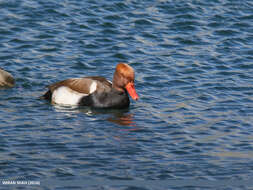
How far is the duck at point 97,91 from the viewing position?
13547mm

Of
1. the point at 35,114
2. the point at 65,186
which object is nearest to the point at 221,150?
the point at 65,186

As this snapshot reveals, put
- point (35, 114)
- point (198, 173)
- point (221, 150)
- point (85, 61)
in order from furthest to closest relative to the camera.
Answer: point (85, 61)
point (35, 114)
point (221, 150)
point (198, 173)

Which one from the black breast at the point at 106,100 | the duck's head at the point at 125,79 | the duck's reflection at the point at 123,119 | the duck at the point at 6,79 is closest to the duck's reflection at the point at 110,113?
the duck's reflection at the point at 123,119

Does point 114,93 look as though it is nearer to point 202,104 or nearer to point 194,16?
point 202,104

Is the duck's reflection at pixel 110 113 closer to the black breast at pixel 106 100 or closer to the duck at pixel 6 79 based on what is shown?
the black breast at pixel 106 100

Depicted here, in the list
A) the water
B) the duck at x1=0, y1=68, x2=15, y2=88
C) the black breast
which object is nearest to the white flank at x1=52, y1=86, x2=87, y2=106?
the black breast

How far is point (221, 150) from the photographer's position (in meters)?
10.8

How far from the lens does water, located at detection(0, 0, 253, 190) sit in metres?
9.73

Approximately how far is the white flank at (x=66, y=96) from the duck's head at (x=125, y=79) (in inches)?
32.1

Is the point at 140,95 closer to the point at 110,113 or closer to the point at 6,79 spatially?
the point at 110,113

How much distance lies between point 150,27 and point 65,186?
34.6 feet

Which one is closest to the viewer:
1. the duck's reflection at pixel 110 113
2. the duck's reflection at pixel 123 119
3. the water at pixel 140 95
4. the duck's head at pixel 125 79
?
the water at pixel 140 95

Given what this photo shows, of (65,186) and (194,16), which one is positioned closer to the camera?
(65,186)

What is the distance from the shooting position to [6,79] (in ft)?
46.8
